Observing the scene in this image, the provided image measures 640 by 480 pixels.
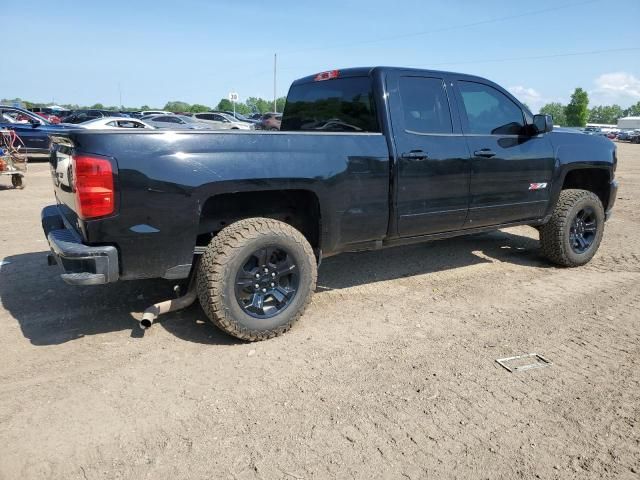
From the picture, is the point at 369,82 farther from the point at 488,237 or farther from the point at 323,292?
the point at 488,237

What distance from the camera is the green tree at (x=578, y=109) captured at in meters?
76.8

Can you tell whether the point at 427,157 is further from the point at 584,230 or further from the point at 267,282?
the point at 584,230

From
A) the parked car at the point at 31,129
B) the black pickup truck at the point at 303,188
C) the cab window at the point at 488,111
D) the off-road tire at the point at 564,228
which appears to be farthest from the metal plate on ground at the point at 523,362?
the parked car at the point at 31,129

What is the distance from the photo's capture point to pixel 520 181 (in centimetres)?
487

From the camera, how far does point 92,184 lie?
293cm

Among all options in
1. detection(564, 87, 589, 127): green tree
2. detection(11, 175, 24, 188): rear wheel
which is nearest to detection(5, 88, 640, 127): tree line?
detection(564, 87, 589, 127): green tree

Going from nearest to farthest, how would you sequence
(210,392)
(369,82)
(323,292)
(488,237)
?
(210,392), (369,82), (323,292), (488,237)

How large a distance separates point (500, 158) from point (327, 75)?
70.7 inches

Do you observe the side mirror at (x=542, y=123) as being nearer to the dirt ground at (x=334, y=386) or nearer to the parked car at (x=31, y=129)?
the dirt ground at (x=334, y=386)

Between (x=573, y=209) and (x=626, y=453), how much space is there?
3505 millimetres

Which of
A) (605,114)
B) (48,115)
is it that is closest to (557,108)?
(605,114)

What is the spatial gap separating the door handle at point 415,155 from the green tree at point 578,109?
8296 cm

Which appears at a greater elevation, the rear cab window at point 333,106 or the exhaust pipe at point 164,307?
the rear cab window at point 333,106

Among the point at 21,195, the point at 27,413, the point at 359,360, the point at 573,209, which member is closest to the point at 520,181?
the point at 573,209
